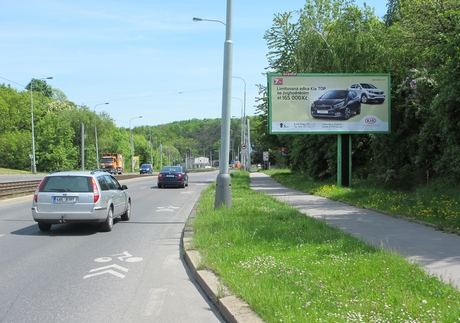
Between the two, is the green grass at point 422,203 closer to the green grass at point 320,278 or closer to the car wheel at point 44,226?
the green grass at point 320,278

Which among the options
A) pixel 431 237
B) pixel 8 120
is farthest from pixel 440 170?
pixel 8 120

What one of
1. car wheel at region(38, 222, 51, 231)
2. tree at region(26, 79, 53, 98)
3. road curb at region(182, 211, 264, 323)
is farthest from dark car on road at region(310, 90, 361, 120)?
tree at region(26, 79, 53, 98)

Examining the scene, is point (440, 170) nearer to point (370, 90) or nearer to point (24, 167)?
point (370, 90)

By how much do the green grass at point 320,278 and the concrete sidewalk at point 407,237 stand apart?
23.3 inches

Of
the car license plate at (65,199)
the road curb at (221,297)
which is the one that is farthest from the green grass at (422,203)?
the car license plate at (65,199)

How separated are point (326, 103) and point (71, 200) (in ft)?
50.2

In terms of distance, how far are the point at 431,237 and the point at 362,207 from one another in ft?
Answer: 21.3

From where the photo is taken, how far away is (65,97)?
128 metres

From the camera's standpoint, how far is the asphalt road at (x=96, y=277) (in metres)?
5.49

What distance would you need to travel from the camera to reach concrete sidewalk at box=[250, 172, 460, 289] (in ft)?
23.6

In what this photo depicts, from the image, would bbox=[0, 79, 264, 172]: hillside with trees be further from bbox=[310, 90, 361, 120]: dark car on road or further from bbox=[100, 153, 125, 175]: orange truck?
bbox=[310, 90, 361, 120]: dark car on road

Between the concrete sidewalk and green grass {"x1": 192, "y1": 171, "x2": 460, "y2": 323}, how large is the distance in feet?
1.94

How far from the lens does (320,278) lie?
232 inches

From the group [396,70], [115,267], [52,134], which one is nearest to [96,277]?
[115,267]
